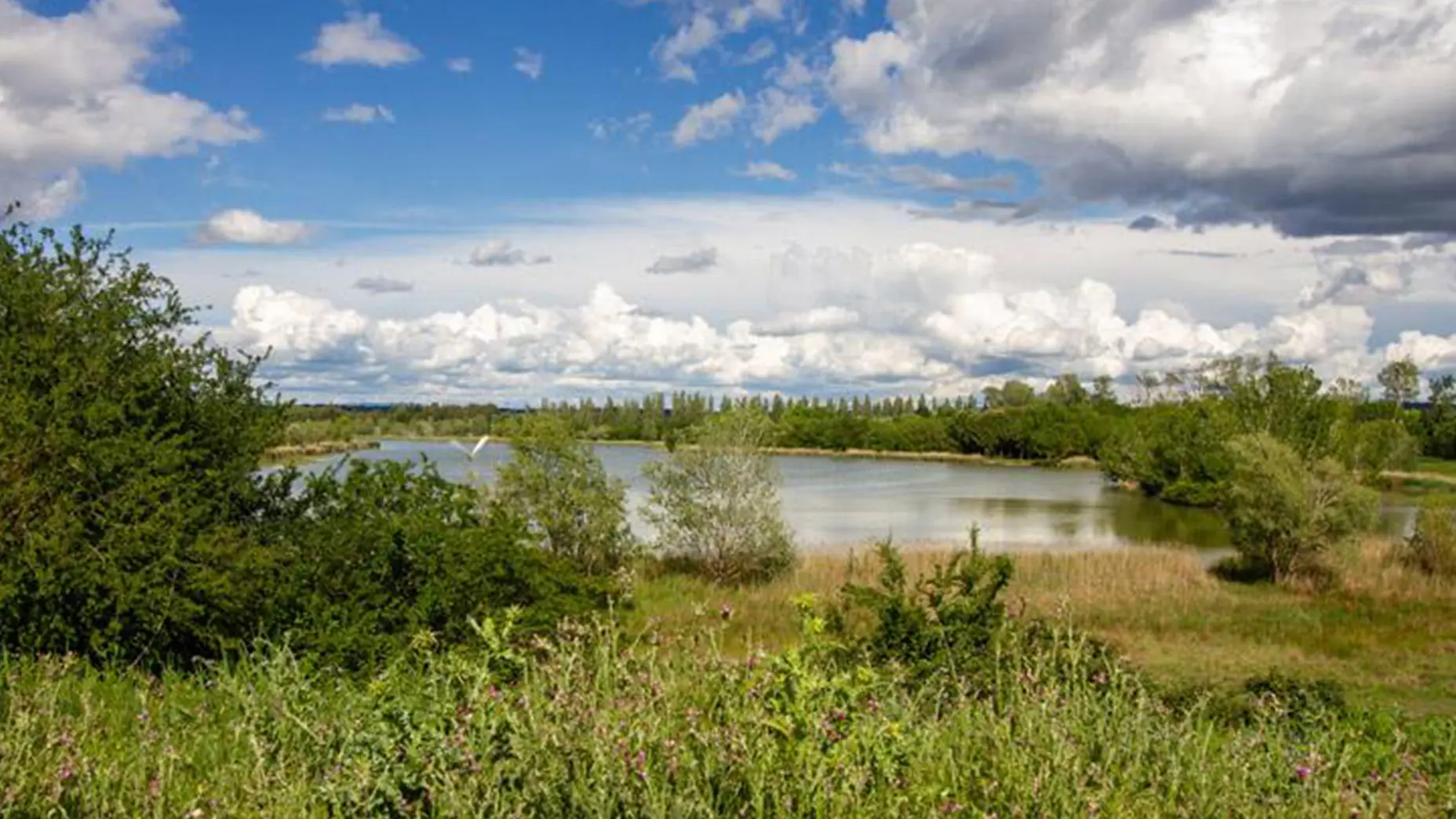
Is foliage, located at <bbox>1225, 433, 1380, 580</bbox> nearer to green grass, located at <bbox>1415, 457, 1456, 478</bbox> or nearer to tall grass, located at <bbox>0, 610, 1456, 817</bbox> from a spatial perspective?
tall grass, located at <bbox>0, 610, 1456, 817</bbox>

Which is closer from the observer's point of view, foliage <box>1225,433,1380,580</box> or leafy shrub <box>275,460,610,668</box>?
leafy shrub <box>275,460,610,668</box>

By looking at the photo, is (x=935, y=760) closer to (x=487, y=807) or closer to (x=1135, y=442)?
(x=487, y=807)

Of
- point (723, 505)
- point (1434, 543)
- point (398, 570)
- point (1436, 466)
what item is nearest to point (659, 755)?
point (398, 570)

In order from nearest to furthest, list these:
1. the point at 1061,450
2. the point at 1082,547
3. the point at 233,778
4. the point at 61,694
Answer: the point at 233,778 < the point at 61,694 < the point at 1082,547 < the point at 1061,450

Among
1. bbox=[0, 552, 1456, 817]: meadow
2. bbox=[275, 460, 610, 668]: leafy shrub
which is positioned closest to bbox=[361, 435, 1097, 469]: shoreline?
bbox=[275, 460, 610, 668]: leafy shrub

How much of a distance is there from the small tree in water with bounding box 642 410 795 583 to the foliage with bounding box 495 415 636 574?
7.83ft

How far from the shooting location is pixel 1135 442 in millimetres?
77688

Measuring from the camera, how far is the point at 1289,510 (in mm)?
29609

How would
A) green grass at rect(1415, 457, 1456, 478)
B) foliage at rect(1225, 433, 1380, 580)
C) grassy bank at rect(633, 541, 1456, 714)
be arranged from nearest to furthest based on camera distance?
grassy bank at rect(633, 541, 1456, 714) → foliage at rect(1225, 433, 1380, 580) → green grass at rect(1415, 457, 1456, 478)

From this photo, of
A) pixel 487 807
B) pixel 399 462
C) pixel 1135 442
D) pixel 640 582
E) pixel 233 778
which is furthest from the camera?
pixel 1135 442

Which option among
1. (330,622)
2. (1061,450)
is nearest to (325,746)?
(330,622)

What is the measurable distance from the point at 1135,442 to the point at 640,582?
6047 centimetres

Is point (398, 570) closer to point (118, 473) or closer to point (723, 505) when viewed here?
point (118, 473)

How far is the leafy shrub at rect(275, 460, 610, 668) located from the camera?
33.9 feet
